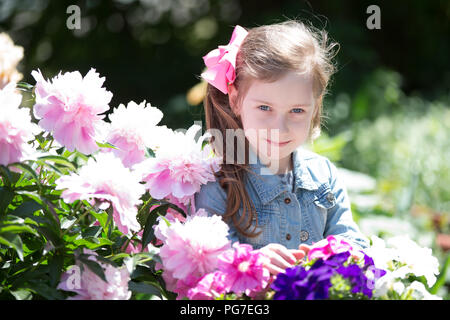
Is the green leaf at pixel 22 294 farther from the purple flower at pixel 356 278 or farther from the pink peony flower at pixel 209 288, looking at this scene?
the purple flower at pixel 356 278

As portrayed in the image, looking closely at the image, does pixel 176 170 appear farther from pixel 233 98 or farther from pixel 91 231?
pixel 233 98

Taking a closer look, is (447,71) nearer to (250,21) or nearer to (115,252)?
(250,21)

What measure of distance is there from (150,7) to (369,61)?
2707mm

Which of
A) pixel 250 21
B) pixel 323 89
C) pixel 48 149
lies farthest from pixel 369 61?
pixel 48 149

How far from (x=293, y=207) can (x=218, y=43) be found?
18.5 feet

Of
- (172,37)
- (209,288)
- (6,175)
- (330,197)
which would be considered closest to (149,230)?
(209,288)

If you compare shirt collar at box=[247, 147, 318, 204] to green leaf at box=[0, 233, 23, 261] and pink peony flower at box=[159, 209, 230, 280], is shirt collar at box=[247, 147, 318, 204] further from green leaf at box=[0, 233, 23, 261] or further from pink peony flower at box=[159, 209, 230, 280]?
green leaf at box=[0, 233, 23, 261]

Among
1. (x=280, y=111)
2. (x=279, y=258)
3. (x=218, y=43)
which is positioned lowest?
(x=218, y=43)

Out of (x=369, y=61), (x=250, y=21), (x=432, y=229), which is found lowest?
(x=432, y=229)

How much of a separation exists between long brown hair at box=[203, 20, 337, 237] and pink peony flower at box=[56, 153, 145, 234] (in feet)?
1.45

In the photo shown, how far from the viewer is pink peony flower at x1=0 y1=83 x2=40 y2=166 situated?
1140 millimetres

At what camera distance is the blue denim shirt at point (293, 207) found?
64.2 inches

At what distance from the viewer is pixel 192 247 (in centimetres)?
128
